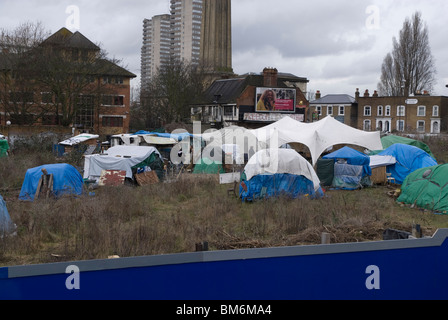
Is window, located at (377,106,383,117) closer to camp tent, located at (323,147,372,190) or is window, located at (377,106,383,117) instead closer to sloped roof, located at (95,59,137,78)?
sloped roof, located at (95,59,137,78)

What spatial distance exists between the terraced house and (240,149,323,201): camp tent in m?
28.9

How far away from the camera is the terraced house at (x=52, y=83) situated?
137 ft

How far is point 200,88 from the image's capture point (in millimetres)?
65312

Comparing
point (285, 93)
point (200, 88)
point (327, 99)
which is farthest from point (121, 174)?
point (327, 99)

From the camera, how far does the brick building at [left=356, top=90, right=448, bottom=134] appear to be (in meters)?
59.4

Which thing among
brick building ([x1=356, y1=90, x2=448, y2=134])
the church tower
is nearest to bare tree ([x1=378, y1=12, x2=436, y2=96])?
brick building ([x1=356, y1=90, x2=448, y2=134])

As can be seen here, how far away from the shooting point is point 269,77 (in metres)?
58.8

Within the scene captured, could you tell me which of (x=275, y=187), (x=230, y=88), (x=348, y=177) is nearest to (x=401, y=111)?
(x=230, y=88)

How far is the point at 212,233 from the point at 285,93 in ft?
165

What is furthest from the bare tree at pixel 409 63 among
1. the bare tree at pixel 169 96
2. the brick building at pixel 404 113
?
the bare tree at pixel 169 96

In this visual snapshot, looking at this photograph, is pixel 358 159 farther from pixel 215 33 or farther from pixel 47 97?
pixel 215 33

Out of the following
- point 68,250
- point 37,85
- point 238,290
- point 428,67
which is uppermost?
point 428,67

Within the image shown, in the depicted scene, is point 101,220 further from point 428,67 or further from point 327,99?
point 327,99

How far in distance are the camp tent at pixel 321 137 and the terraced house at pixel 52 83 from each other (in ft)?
77.9
